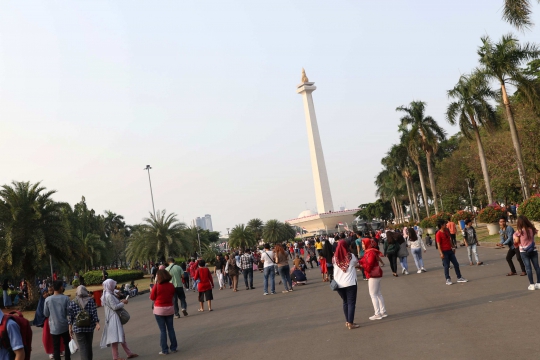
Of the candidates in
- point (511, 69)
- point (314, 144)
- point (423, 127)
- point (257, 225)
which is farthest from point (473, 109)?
point (257, 225)

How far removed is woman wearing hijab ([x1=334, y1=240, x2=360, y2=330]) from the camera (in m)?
9.24

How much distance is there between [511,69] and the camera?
2962 cm

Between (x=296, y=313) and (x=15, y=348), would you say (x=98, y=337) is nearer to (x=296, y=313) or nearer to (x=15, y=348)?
(x=296, y=313)

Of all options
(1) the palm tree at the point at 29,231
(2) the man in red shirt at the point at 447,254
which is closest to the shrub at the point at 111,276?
(1) the palm tree at the point at 29,231

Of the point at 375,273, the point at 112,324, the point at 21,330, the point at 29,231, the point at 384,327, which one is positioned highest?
the point at 29,231

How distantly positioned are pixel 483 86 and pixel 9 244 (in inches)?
1095

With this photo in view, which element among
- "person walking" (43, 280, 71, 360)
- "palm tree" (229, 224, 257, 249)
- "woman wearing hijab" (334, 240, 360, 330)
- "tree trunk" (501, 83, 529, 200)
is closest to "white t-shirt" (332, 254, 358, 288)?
"woman wearing hijab" (334, 240, 360, 330)

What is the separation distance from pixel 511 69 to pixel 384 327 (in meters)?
24.9

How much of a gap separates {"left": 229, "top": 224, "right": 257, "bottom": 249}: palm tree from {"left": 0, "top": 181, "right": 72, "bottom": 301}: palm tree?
1712 inches

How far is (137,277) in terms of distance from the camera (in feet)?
147

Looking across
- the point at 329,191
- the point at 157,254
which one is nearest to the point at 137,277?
the point at 157,254

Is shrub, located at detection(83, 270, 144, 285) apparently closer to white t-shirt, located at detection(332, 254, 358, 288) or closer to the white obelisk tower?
white t-shirt, located at detection(332, 254, 358, 288)

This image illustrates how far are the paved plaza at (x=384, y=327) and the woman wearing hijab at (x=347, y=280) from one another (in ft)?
1.05

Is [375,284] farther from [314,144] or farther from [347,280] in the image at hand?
[314,144]
